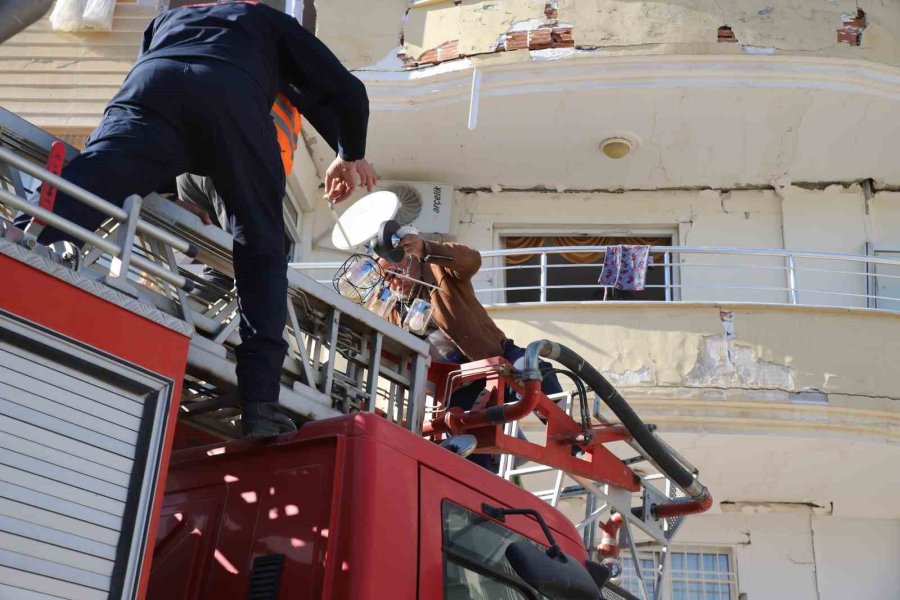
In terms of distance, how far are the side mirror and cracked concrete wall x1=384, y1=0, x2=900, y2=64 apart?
866cm

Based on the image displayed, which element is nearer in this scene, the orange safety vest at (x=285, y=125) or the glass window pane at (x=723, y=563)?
the orange safety vest at (x=285, y=125)

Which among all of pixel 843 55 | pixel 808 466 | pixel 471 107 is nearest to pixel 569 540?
pixel 808 466

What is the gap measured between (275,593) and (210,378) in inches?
30.0

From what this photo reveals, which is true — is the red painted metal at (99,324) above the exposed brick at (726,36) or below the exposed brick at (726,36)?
below

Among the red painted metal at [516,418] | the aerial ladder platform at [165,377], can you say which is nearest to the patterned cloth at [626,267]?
the aerial ladder platform at [165,377]

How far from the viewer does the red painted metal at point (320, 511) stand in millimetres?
3453

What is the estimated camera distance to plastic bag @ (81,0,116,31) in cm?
1258

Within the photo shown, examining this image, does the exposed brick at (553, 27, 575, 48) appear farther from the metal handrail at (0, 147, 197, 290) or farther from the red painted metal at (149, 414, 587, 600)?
the metal handrail at (0, 147, 197, 290)

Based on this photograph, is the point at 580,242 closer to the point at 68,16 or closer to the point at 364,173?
the point at 68,16

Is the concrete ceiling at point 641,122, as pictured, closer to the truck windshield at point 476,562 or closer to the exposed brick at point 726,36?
the exposed brick at point 726,36

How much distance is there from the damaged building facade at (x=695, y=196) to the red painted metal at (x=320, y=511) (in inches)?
254

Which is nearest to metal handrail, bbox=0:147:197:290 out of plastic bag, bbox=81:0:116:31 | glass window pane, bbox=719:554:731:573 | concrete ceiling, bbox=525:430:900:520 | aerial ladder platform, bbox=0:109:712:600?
aerial ladder platform, bbox=0:109:712:600

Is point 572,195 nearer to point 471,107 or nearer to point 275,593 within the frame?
point 471,107

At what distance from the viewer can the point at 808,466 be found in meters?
10.8
